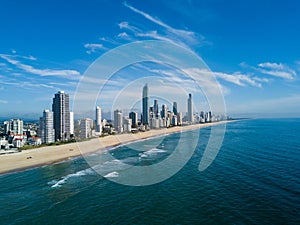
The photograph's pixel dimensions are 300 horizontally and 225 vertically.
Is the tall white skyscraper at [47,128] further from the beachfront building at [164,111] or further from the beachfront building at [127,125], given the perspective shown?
the beachfront building at [164,111]

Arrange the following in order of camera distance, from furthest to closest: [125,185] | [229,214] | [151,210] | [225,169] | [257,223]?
1. [225,169]
2. [125,185]
3. [151,210]
4. [229,214]
5. [257,223]

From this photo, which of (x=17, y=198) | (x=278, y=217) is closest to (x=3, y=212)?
(x=17, y=198)

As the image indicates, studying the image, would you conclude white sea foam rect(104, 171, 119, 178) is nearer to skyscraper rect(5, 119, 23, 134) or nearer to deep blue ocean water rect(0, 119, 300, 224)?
deep blue ocean water rect(0, 119, 300, 224)

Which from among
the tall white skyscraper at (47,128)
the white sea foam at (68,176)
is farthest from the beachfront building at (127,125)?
the white sea foam at (68,176)

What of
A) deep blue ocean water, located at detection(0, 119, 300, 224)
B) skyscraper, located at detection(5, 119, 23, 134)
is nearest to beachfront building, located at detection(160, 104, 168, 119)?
skyscraper, located at detection(5, 119, 23, 134)

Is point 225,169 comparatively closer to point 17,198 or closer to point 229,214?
point 229,214
